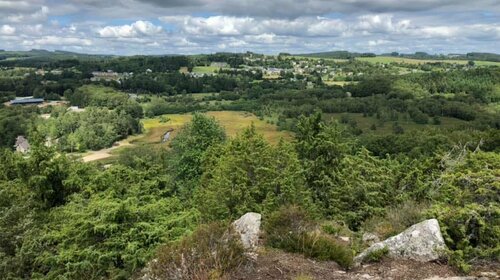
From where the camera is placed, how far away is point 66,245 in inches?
605

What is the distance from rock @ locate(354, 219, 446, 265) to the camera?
427 inches

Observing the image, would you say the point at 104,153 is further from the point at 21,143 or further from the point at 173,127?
the point at 173,127

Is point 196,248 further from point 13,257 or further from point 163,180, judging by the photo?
point 163,180

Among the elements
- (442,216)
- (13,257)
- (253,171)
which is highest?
(442,216)

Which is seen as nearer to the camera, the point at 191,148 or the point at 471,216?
the point at 471,216

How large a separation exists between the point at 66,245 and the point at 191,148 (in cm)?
1771

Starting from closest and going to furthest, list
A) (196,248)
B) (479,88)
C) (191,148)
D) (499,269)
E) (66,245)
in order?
(196,248) → (499,269) → (66,245) → (191,148) → (479,88)

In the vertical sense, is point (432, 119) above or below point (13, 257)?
below

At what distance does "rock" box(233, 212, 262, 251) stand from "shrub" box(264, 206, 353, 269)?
409 millimetres

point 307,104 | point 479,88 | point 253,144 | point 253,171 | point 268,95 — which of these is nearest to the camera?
point 253,171

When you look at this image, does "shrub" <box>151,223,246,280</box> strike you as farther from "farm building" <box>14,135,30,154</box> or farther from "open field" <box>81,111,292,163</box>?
"farm building" <box>14,135,30,154</box>

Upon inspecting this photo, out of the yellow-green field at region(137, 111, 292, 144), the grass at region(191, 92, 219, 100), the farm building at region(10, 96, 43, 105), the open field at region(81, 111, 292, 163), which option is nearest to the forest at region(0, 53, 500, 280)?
the open field at region(81, 111, 292, 163)

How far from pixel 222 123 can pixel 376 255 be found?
9295 centimetres

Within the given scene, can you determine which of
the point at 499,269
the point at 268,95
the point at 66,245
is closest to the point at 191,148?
the point at 66,245
